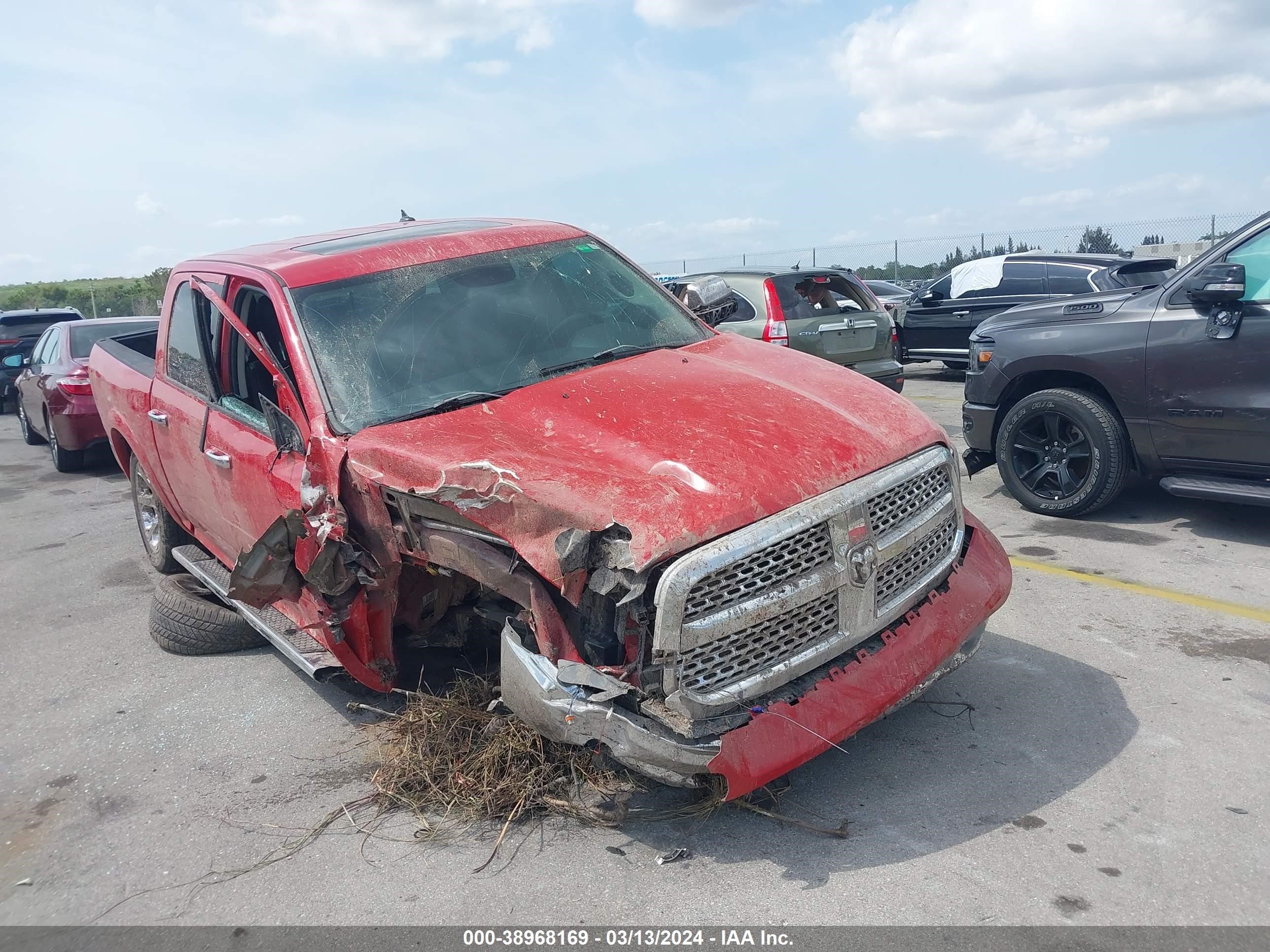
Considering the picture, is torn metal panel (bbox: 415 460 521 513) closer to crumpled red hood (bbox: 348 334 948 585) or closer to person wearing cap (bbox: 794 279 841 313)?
crumpled red hood (bbox: 348 334 948 585)

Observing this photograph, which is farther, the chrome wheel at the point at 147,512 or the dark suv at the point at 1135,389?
the chrome wheel at the point at 147,512

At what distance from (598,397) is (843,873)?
5.87 feet

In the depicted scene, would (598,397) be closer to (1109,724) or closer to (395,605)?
(395,605)

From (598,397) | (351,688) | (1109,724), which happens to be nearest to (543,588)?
(598,397)

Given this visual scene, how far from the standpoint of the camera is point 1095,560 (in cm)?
574

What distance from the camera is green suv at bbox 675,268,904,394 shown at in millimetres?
9617

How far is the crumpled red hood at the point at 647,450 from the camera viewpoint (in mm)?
2951

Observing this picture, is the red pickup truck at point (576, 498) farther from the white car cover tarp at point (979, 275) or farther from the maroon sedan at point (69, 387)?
the white car cover tarp at point (979, 275)

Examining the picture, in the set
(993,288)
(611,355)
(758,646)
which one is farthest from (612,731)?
(993,288)

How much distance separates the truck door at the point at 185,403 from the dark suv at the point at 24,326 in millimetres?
13054

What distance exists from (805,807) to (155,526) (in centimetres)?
499

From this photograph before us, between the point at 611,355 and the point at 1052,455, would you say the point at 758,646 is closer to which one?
the point at 611,355

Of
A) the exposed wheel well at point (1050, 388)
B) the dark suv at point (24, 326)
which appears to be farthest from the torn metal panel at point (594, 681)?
the dark suv at point (24, 326)

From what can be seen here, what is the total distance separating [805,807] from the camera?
338 centimetres
